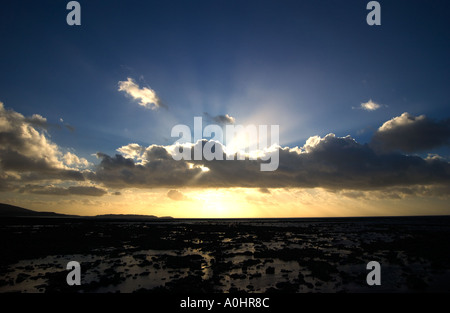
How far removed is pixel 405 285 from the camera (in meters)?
18.8

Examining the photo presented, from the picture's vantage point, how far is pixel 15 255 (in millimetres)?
31156

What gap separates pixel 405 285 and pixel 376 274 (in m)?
2.58
